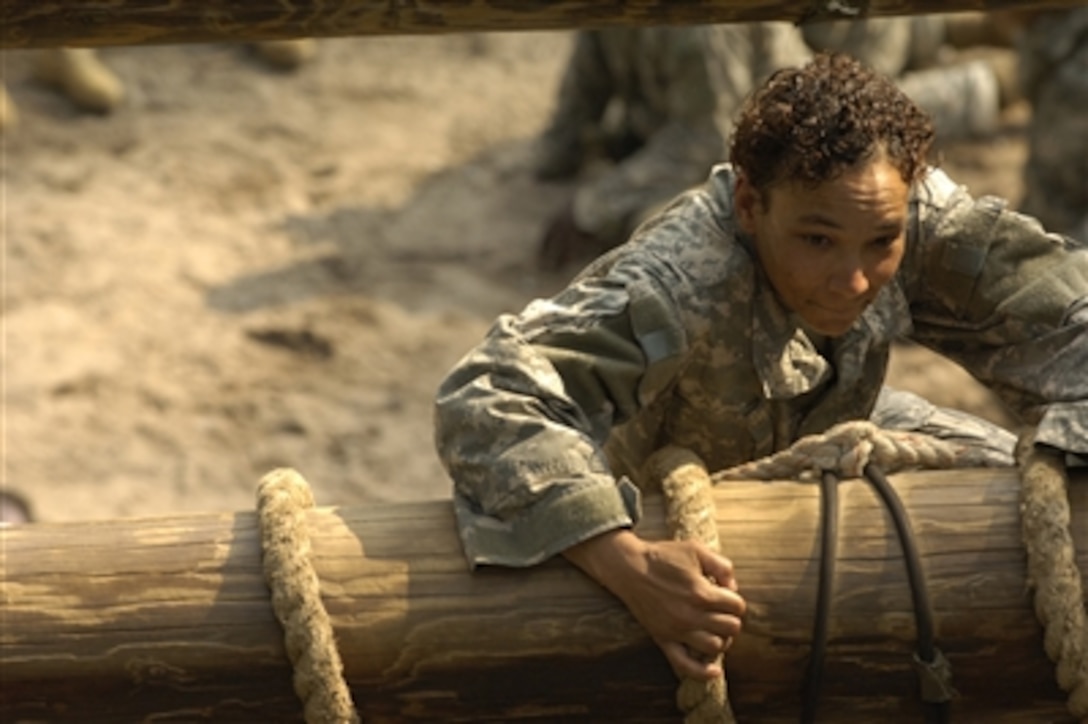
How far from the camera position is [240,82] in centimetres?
804

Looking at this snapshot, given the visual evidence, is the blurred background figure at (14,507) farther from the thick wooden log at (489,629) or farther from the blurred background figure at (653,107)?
the thick wooden log at (489,629)

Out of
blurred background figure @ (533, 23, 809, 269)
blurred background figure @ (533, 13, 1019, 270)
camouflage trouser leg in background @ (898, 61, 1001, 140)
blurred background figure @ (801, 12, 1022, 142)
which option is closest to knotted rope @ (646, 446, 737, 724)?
blurred background figure @ (533, 13, 1019, 270)

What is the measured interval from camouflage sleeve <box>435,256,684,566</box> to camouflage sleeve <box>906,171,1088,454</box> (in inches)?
15.1

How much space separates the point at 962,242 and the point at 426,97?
5546mm

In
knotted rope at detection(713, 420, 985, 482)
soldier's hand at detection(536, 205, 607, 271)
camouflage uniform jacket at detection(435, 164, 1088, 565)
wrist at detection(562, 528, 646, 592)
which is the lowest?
wrist at detection(562, 528, 646, 592)

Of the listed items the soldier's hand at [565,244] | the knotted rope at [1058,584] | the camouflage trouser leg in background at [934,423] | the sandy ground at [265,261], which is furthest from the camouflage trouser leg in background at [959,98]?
the knotted rope at [1058,584]

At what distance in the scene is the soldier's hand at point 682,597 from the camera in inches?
88.4

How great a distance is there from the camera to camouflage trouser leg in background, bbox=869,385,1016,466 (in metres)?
2.91

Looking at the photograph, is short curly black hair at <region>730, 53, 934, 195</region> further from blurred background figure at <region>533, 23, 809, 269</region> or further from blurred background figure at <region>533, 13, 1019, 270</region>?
blurred background figure at <region>533, 23, 809, 269</region>

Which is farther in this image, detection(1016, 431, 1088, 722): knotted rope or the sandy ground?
the sandy ground

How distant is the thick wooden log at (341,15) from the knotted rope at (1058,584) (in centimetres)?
79

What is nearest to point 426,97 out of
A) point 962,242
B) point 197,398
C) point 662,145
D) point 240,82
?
point 240,82

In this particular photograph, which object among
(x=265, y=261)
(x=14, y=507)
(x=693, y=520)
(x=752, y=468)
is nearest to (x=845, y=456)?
(x=752, y=468)

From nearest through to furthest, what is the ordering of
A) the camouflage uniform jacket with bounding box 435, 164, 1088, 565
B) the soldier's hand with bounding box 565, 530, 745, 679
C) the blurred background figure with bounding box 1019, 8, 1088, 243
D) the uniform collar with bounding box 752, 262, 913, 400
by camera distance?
the soldier's hand with bounding box 565, 530, 745, 679
the camouflage uniform jacket with bounding box 435, 164, 1088, 565
the uniform collar with bounding box 752, 262, 913, 400
the blurred background figure with bounding box 1019, 8, 1088, 243
